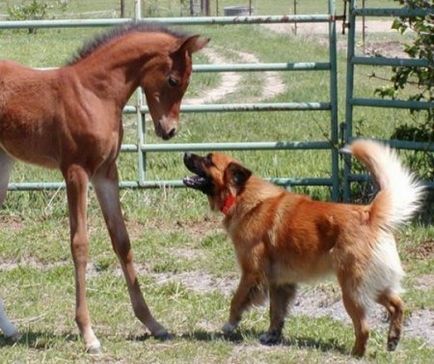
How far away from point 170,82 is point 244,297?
1296mm

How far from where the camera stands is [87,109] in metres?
6.18

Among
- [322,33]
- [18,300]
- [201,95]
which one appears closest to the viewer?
[18,300]

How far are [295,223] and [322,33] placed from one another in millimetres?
24455

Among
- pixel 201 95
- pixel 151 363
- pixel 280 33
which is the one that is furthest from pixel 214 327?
pixel 280 33

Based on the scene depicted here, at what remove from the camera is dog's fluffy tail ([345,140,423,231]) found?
596 cm

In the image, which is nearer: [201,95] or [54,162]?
[54,162]

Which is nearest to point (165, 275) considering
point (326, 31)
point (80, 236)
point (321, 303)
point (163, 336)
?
point (321, 303)

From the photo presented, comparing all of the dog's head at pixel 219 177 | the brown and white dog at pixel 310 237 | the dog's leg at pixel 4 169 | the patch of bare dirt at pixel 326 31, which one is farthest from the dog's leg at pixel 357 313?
the patch of bare dirt at pixel 326 31

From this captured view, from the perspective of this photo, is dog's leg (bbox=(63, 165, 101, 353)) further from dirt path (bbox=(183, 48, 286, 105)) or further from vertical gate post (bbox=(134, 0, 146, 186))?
dirt path (bbox=(183, 48, 286, 105))

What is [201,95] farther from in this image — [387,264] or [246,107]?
[387,264]

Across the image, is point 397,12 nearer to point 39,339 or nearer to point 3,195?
point 3,195

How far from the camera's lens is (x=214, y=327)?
262 inches

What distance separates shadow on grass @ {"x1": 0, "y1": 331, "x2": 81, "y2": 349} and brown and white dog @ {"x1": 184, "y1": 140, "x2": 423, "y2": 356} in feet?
3.05

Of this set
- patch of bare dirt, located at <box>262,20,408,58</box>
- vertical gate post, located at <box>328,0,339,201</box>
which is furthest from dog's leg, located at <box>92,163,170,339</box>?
patch of bare dirt, located at <box>262,20,408,58</box>
